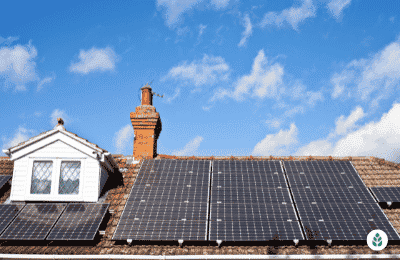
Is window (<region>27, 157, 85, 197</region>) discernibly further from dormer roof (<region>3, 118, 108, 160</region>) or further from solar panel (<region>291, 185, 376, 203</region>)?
solar panel (<region>291, 185, 376, 203</region>)

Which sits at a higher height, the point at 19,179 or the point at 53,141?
the point at 53,141

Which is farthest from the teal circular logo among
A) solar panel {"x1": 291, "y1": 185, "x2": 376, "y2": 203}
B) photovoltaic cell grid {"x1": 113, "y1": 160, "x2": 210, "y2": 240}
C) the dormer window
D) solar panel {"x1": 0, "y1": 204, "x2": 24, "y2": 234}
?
solar panel {"x1": 0, "y1": 204, "x2": 24, "y2": 234}

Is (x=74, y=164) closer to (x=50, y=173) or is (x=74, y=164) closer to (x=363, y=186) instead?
(x=50, y=173)

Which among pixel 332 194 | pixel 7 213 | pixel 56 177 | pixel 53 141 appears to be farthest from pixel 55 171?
pixel 332 194

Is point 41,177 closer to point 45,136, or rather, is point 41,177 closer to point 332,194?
point 45,136

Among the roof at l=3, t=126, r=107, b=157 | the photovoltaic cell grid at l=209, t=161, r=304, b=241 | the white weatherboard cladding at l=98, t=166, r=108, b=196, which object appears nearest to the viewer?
the photovoltaic cell grid at l=209, t=161, r=304, b=241

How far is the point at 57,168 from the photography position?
13.1 m

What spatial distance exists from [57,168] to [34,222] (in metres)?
2.52

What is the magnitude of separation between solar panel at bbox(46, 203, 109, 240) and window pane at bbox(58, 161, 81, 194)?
2.82 ft

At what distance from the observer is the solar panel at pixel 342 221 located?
10.6m

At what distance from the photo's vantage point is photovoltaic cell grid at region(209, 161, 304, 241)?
1060 cm

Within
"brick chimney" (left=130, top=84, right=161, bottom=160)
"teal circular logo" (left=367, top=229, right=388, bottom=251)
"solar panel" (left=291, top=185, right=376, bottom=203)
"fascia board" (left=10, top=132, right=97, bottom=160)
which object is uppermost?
"brick chimney" (left=130, top=84, right=161, bottom=160)

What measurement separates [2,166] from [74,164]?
5.01 m

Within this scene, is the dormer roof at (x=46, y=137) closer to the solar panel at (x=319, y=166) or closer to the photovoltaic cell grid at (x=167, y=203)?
the photovoltaic cell grid at (x=167, y=203)
